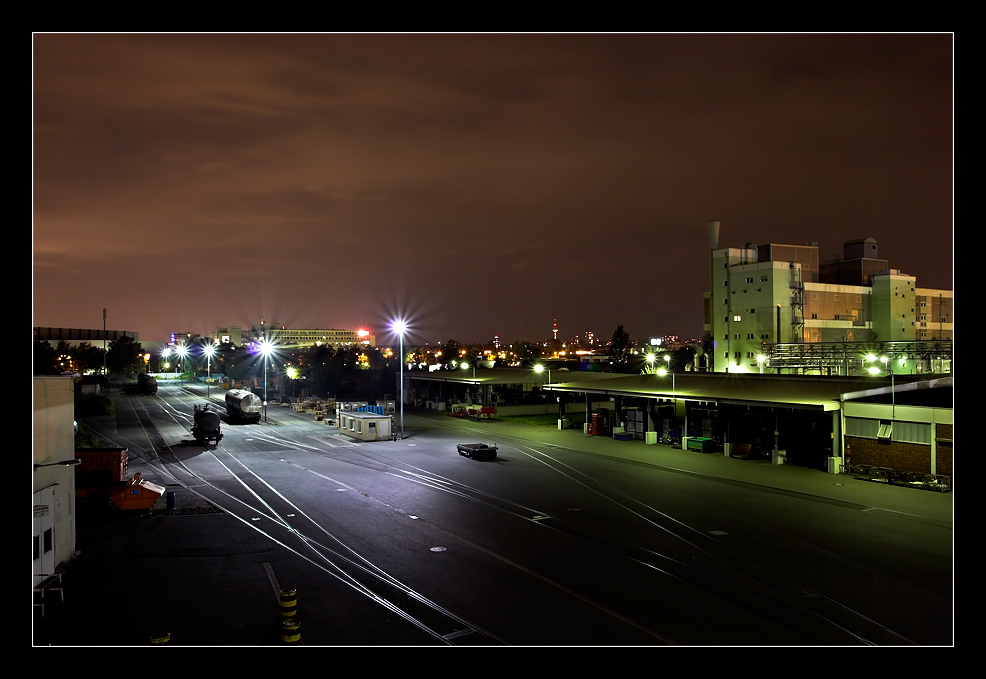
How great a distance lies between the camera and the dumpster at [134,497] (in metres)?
22.6

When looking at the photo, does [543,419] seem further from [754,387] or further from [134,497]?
[134,497]

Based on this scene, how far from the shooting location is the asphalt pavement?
12.7 m

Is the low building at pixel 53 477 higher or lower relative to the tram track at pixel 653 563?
higher

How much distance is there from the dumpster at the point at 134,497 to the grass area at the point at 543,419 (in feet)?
104

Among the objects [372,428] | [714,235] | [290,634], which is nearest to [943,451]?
[290,634]

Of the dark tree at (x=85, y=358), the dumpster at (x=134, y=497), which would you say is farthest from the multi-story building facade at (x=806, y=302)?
the dark tree at (x=85, y=358)

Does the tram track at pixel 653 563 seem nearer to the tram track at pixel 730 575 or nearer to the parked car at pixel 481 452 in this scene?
the tram track at pixel 730 575

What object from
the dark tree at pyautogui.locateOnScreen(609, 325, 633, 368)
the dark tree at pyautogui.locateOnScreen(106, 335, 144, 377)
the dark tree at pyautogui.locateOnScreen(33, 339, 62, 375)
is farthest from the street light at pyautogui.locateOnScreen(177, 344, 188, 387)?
the dark tree at pyautogui.locateOnScreen(609, 325, 633, 368)

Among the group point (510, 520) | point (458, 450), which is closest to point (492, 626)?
point (510, 520)

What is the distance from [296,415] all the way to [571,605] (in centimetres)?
5240

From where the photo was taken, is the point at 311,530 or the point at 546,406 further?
the point at 546,406

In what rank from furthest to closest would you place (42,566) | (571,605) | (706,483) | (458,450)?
(458,450)
(706,483)
(42,566)
(571,605)

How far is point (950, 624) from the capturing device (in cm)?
1291

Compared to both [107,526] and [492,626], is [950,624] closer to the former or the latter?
[492,626]
